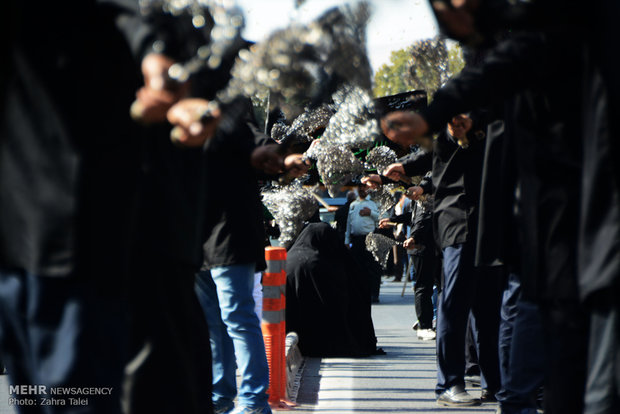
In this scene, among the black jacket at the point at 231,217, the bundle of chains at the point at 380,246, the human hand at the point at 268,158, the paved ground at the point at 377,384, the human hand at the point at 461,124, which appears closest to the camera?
the human hand at the point at 268,158

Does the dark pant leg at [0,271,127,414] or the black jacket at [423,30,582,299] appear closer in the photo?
the dark pant leg at [0,271,127,414]

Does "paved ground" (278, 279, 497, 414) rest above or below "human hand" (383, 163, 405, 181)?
below

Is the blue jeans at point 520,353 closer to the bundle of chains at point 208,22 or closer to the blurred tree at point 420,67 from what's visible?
the blurred tree at point 420,67

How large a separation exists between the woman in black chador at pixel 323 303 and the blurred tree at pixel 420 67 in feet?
13.6

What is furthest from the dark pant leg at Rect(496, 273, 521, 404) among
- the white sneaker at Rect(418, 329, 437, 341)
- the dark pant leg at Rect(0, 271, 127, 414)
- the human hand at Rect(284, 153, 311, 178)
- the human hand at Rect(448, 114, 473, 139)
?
the white sneaker at Rect(418, 329, 437, 341)

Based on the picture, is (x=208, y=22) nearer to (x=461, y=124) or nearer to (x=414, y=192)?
(x=461, y=124)

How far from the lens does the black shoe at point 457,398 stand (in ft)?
16.4

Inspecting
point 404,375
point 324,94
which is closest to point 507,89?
point 324,94

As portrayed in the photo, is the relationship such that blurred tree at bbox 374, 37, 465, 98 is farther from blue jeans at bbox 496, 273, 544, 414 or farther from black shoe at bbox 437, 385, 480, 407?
black shoe at bbox 437, 385, 480, 407

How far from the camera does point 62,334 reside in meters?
1.92

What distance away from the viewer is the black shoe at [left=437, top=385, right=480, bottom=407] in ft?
16.4

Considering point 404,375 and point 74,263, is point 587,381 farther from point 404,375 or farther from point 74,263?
point 404,375

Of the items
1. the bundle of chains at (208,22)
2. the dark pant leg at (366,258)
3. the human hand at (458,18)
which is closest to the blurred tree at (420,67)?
the human hand at (458,18)

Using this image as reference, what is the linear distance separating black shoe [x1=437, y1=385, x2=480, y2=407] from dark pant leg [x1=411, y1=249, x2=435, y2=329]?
3955mm
